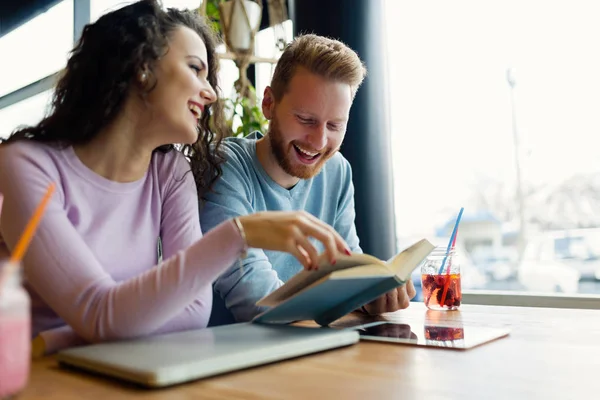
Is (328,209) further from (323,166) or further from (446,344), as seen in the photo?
(446,344)

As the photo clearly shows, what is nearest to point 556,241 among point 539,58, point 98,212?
point 539,58

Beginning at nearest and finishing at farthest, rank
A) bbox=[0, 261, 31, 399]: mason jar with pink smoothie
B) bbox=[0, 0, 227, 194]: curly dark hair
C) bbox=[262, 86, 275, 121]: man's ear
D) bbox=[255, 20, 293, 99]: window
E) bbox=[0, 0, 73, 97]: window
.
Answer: bbox=[0, 261, 31, 399]: mason jar with pink smoothie
bbox=[0, 0, 227, 194]: curly dark hair
bbox=[262, 86, 275, 121]: man's ear
bbox=[255, 20, 293, 99]: window
bbox=[0, 0, 73, 97]: window

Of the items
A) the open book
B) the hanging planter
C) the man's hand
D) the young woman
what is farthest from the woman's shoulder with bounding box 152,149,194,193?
the hanging planter

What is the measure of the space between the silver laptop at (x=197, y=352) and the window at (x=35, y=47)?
4.11 metres

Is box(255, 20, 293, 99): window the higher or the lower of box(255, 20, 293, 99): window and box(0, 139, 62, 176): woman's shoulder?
the higher

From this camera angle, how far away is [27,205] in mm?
970

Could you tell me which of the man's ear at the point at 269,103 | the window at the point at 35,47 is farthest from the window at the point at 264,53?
the window at the point at 35,47

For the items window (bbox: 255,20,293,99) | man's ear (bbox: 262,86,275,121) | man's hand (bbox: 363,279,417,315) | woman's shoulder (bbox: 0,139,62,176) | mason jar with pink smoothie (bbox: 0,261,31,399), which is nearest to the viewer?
mason jar with pink smoothie (bbox: 0,261,31,399)

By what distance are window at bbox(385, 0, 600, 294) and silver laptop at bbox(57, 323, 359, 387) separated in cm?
178

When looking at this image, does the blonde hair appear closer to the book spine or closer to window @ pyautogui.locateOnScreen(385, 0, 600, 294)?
the book spine

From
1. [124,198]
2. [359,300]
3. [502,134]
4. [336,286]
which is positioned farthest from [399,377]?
[502,134]

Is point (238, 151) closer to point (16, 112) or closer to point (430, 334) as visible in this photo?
point (430, 334)

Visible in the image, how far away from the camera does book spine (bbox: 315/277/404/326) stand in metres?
1.01

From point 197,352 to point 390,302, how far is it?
0.60 meters
